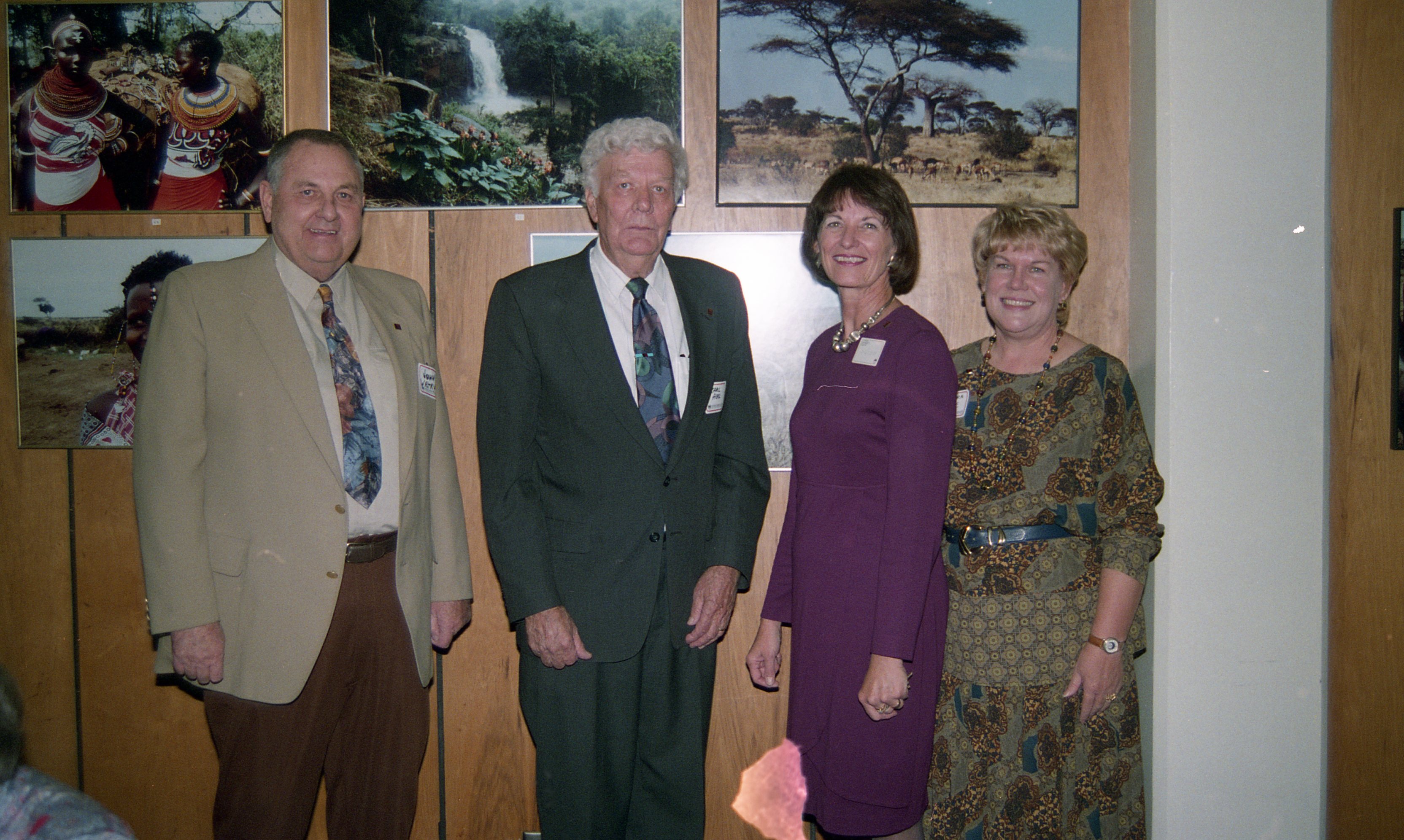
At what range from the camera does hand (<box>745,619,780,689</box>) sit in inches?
95.1

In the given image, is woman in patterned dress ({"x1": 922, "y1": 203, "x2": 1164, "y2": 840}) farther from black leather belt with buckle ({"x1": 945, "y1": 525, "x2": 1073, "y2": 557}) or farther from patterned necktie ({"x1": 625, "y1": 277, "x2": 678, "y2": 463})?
patterned necktie ({"x1": 625, "y1": 277, "x2": 678, "y2": 463})

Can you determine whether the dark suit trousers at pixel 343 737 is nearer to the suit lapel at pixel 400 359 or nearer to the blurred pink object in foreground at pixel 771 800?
the suit lapel at pixel 400 359

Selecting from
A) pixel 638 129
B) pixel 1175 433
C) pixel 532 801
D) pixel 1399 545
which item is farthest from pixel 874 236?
pixel 532 801

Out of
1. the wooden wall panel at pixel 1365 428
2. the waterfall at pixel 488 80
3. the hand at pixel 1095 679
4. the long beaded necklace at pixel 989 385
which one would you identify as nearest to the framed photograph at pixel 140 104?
the waterfall at pixel 488 80

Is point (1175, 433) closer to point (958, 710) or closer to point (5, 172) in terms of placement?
point (958, 710)

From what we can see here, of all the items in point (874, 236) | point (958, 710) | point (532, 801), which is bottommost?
point (532, 801)

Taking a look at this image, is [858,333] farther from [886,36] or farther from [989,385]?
[886,36]

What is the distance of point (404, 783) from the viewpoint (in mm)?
2287

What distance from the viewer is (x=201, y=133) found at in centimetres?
287

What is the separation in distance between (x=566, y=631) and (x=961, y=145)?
6.88ft

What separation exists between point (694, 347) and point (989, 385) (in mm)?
843

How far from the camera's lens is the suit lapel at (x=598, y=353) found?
2160 mm

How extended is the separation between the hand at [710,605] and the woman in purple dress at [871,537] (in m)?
0.20

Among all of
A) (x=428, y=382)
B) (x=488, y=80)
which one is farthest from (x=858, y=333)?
(x=488, y=80)
